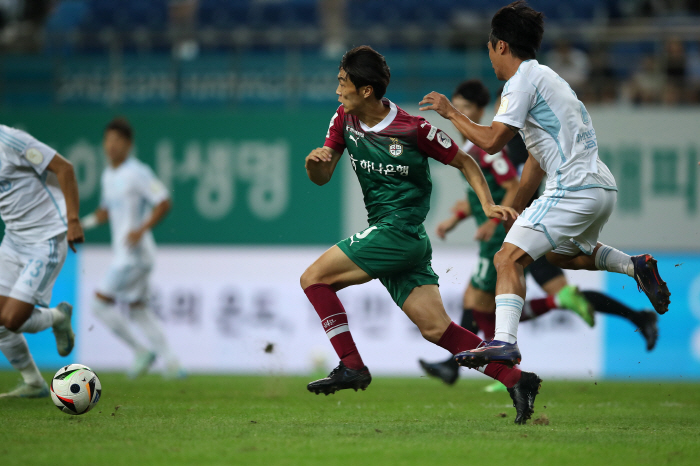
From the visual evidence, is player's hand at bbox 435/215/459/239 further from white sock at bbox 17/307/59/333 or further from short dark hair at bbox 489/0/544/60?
white sock at bbox 17/307/59/333

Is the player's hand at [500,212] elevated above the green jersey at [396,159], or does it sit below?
below

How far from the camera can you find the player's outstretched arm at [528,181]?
5504 mm

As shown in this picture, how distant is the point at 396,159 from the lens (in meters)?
5.30

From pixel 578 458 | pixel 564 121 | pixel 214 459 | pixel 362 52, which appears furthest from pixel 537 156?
pixel 214 459

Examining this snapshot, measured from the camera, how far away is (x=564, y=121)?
5.13 meters

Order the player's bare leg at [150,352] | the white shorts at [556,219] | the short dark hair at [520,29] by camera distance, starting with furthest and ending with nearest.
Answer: the player's bare leg at [150,352] < the short dark hair at [520,29] < the white shorts at [556,219]

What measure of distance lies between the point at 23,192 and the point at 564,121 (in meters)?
4.09

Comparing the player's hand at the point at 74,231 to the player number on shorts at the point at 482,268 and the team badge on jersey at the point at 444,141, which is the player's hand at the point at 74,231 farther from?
the player number on shorts at the point at 482,268

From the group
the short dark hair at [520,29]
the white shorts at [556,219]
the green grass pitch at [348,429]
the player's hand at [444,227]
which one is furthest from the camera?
the player's hand at [444,227]

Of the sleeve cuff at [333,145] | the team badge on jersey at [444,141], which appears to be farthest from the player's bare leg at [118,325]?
the team badge on jersey at [444,141]

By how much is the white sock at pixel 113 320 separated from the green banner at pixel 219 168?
304 centimetres

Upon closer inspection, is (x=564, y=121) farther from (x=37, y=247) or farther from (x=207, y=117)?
(x=207, y=117)

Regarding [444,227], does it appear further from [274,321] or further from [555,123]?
[274,321]

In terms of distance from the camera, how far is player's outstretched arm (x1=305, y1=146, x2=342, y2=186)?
5.35m
